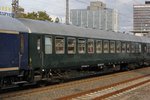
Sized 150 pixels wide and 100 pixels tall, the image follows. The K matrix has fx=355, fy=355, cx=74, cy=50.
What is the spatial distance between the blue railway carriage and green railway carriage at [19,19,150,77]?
612 mm

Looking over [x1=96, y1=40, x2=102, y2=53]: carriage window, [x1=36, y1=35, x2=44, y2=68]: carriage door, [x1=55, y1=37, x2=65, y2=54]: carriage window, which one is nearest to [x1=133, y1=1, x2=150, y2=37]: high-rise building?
[x1=96, y1=40, x2=102, y2=53]: carriage window

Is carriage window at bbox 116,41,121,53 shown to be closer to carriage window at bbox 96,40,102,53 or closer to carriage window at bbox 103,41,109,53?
carriage window at bbox 103,41,109,53

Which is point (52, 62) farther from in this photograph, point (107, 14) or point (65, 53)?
point (107, 14)

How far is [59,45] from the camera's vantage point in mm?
19500

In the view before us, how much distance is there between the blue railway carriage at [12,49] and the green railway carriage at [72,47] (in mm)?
612

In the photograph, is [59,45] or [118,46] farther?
[118,46]

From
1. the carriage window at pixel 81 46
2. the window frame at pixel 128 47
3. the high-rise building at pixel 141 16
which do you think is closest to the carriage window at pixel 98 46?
the carriage window at pixel 81 46

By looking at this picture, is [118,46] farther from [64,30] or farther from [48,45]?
[48,45]

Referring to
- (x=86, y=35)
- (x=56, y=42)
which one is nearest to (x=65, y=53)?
(x=56, y=42)

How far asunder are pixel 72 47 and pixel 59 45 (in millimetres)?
1730

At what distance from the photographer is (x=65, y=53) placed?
66.2 ft

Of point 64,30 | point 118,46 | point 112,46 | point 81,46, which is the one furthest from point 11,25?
point 118,46

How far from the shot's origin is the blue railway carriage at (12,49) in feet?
48.6

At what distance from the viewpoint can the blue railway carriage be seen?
1481 centimetres
